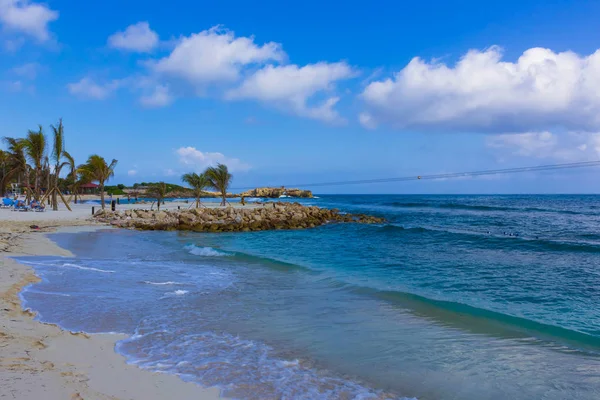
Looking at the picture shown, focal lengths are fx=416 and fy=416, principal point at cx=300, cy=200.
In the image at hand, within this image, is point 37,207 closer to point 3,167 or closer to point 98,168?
point 98,168

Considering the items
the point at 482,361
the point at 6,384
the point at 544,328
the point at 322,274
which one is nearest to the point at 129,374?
the point at 6,384

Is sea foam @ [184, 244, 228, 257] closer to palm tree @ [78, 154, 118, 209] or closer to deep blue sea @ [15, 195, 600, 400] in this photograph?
deep blue sea @ [15, 195, 600, 400]

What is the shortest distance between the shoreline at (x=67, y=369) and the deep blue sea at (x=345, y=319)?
243 mm

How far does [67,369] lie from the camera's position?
4562mm

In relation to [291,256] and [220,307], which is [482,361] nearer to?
[220,307]

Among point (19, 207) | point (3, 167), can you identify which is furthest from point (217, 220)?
point (3, 167)

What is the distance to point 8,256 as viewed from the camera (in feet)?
41.0

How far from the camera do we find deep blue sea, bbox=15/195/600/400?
16.6ft

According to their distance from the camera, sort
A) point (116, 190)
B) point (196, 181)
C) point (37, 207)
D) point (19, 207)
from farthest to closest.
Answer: point (116, 190) < point (196, 181) < point (19, 207) < point (37, 207)

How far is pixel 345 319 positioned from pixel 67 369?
15.2 feet

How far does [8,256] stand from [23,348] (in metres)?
9.25

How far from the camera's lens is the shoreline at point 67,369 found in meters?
3.97

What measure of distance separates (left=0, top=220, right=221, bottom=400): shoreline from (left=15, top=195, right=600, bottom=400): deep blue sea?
243mm

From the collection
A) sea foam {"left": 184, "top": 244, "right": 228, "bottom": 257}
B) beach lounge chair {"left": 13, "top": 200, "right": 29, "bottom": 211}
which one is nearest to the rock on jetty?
beach lounge chair {"left": 13, "top": 200, "right": 29, "bottom": 211}
